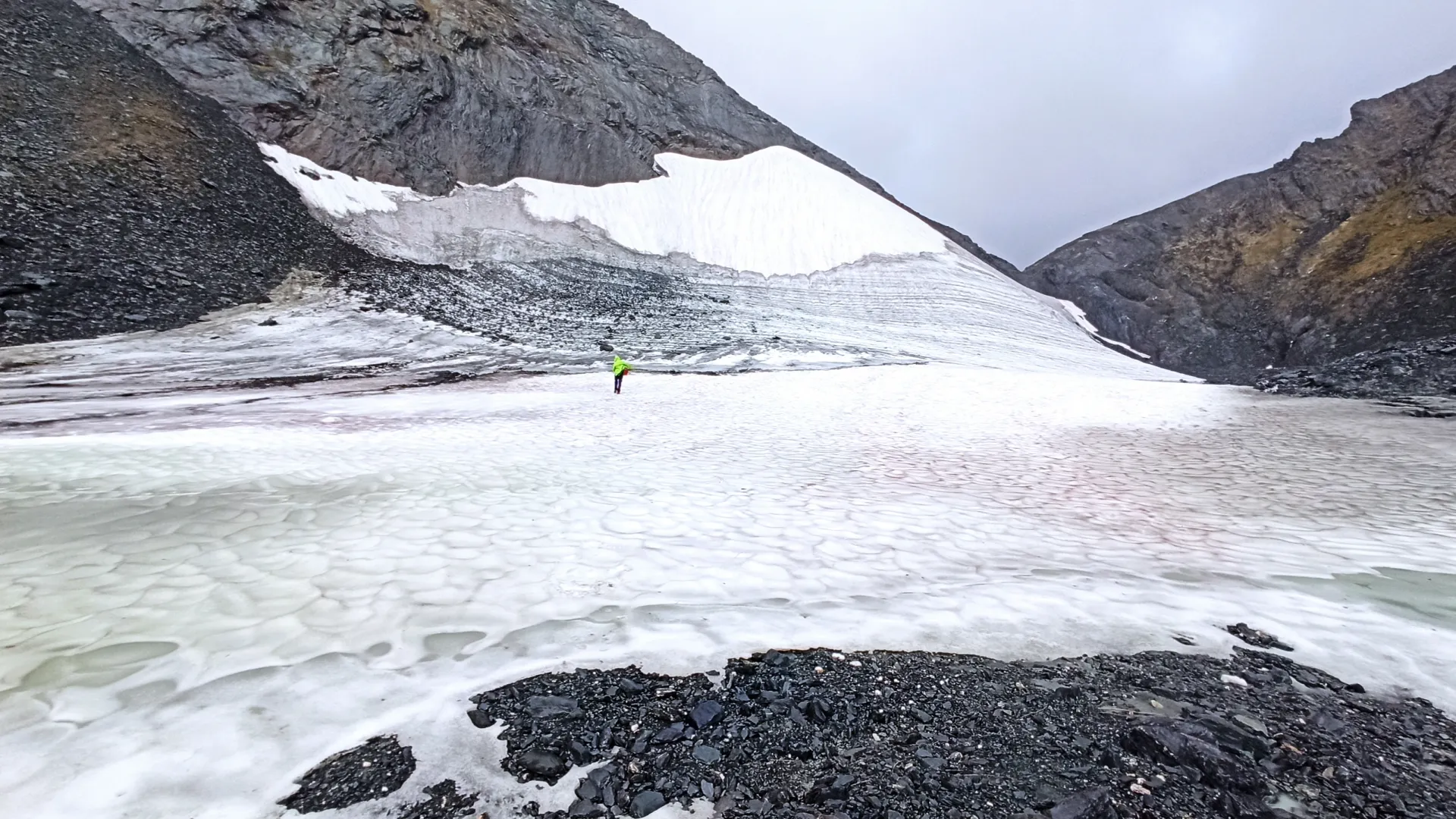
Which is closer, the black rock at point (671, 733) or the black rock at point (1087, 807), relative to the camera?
the black rock at point (1087, 807)

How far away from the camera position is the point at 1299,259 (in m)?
55.9

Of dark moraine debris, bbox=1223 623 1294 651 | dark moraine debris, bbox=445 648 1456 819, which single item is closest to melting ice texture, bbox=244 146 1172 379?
dark moraine debris, bbox=1223 623 1294 651

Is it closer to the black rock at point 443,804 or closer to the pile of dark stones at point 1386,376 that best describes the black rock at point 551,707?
the black rock at point 443,804

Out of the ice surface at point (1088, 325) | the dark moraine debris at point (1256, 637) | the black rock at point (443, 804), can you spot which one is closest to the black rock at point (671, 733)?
the black rock at point (443, 804)

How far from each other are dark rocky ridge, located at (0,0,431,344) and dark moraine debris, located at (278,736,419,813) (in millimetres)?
21017

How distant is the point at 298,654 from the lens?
3396 millimetres

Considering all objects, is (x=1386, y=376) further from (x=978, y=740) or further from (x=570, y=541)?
(x=570, y=541)

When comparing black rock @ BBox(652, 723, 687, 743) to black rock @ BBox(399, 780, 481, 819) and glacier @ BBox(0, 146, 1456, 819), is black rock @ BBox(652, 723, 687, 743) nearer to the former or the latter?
glacier @ BBox(0, 146, 1456, 819)

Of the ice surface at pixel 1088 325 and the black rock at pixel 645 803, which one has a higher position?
the ice surface at pixel 1088 325

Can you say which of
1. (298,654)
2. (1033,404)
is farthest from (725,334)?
(298,654)

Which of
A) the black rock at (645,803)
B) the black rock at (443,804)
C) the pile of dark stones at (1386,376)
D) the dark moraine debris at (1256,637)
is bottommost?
the black rock at (443,804)

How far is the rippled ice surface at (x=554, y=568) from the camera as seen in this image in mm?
2850

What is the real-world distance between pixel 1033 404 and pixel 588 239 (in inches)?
988

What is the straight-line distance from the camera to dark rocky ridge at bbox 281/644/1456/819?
227 cm
